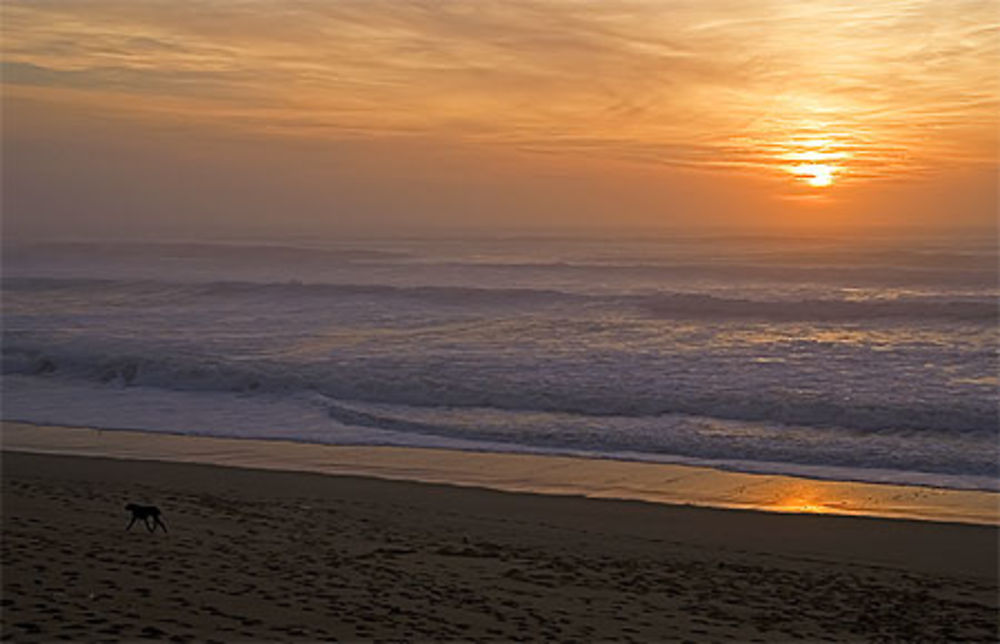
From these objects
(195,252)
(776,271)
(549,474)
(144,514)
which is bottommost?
(549,474)

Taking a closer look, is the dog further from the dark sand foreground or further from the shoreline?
the shoreline

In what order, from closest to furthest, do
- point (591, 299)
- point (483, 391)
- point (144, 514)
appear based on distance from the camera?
point (144, 514), point (483, 391), point (591, 299)

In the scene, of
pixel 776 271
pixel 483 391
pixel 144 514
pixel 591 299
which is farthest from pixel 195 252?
pixel 144 514

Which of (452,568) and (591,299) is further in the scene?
(591,299)

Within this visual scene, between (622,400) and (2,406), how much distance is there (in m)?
9.63

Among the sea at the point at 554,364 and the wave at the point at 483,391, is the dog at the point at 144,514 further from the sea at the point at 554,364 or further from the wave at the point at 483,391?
the wave at the point at 483,391

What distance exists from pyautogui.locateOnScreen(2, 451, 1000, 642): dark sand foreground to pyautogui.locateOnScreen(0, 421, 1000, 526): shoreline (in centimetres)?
50

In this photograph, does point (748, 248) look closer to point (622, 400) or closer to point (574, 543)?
point (622, 400)

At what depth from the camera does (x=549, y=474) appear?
1236 cm

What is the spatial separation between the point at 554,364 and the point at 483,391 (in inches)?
140

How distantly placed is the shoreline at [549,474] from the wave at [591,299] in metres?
19.7

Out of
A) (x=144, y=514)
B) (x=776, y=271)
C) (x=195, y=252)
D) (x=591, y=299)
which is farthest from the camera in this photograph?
(x=195, y=252)

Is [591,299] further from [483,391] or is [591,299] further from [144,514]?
[144,514]

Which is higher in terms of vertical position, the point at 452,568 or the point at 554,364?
the point at 554,364
